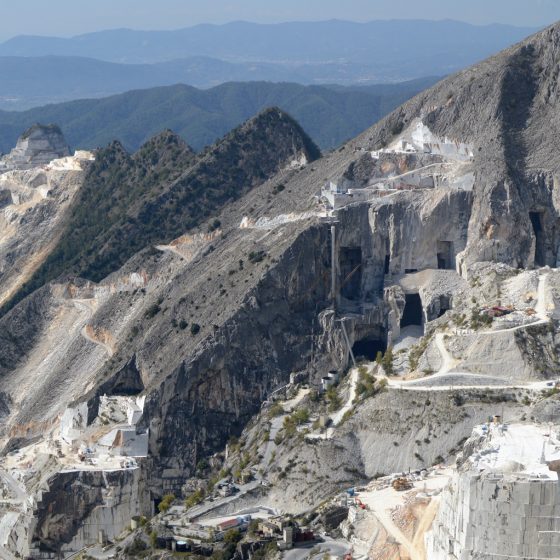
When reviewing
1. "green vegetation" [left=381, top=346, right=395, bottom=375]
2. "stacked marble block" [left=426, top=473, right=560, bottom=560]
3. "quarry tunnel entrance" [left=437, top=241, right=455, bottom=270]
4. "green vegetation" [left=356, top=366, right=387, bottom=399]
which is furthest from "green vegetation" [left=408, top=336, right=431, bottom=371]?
"stacked marble block" [left=426, top=473, right=560, bottom=560]

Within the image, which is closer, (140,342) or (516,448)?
(516,448)

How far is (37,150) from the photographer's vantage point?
130 m

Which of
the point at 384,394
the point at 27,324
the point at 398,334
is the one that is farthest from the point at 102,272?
the point at 384,394

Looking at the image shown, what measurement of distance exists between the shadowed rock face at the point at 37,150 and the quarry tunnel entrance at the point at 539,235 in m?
54.6

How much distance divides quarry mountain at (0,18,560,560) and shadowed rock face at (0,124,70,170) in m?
28.7

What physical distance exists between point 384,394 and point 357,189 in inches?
591

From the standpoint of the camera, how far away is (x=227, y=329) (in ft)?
262

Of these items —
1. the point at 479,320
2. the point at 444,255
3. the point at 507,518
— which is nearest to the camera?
the point at 507,518

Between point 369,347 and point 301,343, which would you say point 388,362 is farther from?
point 301,343

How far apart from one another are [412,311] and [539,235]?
6434mm

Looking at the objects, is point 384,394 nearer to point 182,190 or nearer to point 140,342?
point 140,342

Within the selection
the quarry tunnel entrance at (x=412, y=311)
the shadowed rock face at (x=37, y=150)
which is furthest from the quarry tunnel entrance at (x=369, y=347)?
the shadowed rock face at (x=37, y=150)

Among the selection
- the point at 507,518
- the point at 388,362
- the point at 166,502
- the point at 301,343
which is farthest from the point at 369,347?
the point at 507,518

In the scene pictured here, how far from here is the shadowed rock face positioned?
422 feet
